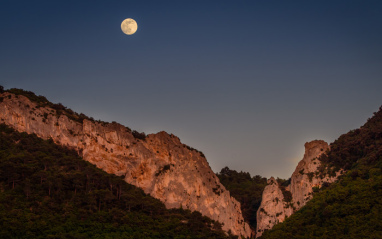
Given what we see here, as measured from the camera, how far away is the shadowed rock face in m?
60.7

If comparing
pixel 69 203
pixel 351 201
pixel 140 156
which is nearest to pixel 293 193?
pixel 351 201

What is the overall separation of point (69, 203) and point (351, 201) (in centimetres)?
2963

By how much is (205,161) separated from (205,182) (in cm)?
431

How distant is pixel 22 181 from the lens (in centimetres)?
4972

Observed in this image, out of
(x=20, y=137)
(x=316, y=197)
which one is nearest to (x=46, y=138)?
(x=20, y=137)

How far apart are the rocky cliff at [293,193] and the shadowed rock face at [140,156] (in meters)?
4.29

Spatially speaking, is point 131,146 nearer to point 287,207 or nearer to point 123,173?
point 123,173

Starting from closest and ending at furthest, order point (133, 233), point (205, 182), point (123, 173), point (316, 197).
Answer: point (133, 233), point (316, 197), point (123, 173), point (205, 182)

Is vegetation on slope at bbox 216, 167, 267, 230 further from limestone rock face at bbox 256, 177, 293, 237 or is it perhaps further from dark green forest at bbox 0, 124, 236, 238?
dark green forest at bbox 0, 124, 236, 238

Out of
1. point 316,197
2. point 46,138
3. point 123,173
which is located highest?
point 46,138

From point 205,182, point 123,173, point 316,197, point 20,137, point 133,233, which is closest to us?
point 133,233

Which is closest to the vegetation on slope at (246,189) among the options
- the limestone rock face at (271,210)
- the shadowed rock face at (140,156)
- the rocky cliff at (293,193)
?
the limestone rock face at (271,210)

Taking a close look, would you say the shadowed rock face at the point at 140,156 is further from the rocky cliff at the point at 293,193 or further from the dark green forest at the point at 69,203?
the rocky cliff at the point at 293,193

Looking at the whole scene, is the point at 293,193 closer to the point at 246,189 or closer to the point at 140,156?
the point at 246,189
